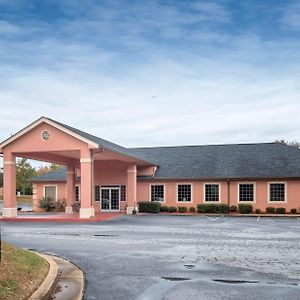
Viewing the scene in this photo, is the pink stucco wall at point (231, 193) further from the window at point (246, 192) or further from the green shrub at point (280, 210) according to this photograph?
the green shrub at point (280, 210)

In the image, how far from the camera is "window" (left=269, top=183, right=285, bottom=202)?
34656 millimetres

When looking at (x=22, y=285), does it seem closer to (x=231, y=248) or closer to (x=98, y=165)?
(x=231, y=248)

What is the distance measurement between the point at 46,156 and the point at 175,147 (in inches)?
591

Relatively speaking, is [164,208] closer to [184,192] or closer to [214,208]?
[184,192]

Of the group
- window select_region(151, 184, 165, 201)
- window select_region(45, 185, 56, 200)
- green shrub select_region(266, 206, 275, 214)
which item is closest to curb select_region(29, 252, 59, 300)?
green shrub select_region(266, 206, 275, 214)

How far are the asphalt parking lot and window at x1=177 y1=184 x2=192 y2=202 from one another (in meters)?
17.8

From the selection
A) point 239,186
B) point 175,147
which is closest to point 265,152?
point 239,186

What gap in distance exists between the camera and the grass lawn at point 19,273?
700 centimetres

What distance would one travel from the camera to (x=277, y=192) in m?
34.8

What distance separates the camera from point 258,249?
13.8 meters

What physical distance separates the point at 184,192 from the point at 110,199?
239 inches

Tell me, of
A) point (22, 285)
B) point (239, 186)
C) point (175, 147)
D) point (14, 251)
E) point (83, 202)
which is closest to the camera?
point (22, 285)

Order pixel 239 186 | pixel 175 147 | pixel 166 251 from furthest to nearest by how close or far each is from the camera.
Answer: pixel 175 147 < pixel 239 186 < pixel 166 251

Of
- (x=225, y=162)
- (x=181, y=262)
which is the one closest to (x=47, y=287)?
(x=181, y=262)
